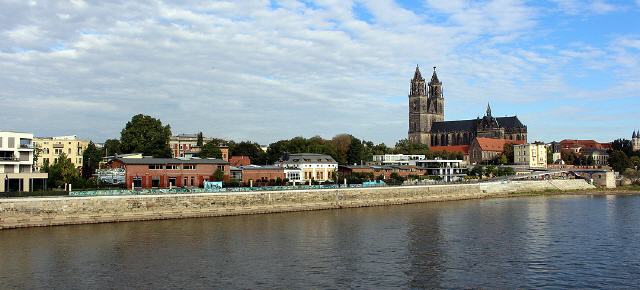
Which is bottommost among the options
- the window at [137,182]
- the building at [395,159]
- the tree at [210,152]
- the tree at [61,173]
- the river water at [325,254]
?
the river water at [325,254]

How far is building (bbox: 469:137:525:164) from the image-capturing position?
172 meters

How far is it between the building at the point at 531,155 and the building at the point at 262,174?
286 ft

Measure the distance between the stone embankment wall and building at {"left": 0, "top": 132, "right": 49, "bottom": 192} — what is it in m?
11.8

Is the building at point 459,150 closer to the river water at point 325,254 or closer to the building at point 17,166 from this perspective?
the river water at point 325,254

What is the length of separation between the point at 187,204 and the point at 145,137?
149ft

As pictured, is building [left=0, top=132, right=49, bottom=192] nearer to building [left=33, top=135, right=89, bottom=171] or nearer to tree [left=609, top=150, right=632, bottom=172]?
building [left=33, top=135, right=89, bottom=171]

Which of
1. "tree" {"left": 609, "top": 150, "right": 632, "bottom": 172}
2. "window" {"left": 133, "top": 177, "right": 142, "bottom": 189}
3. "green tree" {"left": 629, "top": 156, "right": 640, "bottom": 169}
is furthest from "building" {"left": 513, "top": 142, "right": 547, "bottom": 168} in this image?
"window" {"left": 133, "top": 177, "right": 142, "bottom": 189}

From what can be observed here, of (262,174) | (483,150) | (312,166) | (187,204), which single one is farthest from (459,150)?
(187,204)

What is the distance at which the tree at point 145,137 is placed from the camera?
318ft

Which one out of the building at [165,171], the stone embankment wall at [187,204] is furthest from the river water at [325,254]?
the building at [165,171]

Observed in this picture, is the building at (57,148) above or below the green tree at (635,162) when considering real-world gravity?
above

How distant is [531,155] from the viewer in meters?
155

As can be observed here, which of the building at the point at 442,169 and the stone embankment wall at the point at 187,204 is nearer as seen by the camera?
the stone embankment wall at the point at 187,204

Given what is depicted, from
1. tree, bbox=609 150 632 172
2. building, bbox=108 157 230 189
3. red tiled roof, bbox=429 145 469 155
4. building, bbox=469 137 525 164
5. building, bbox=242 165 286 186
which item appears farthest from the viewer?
red tiled roof, bbox=429 145 469 155
